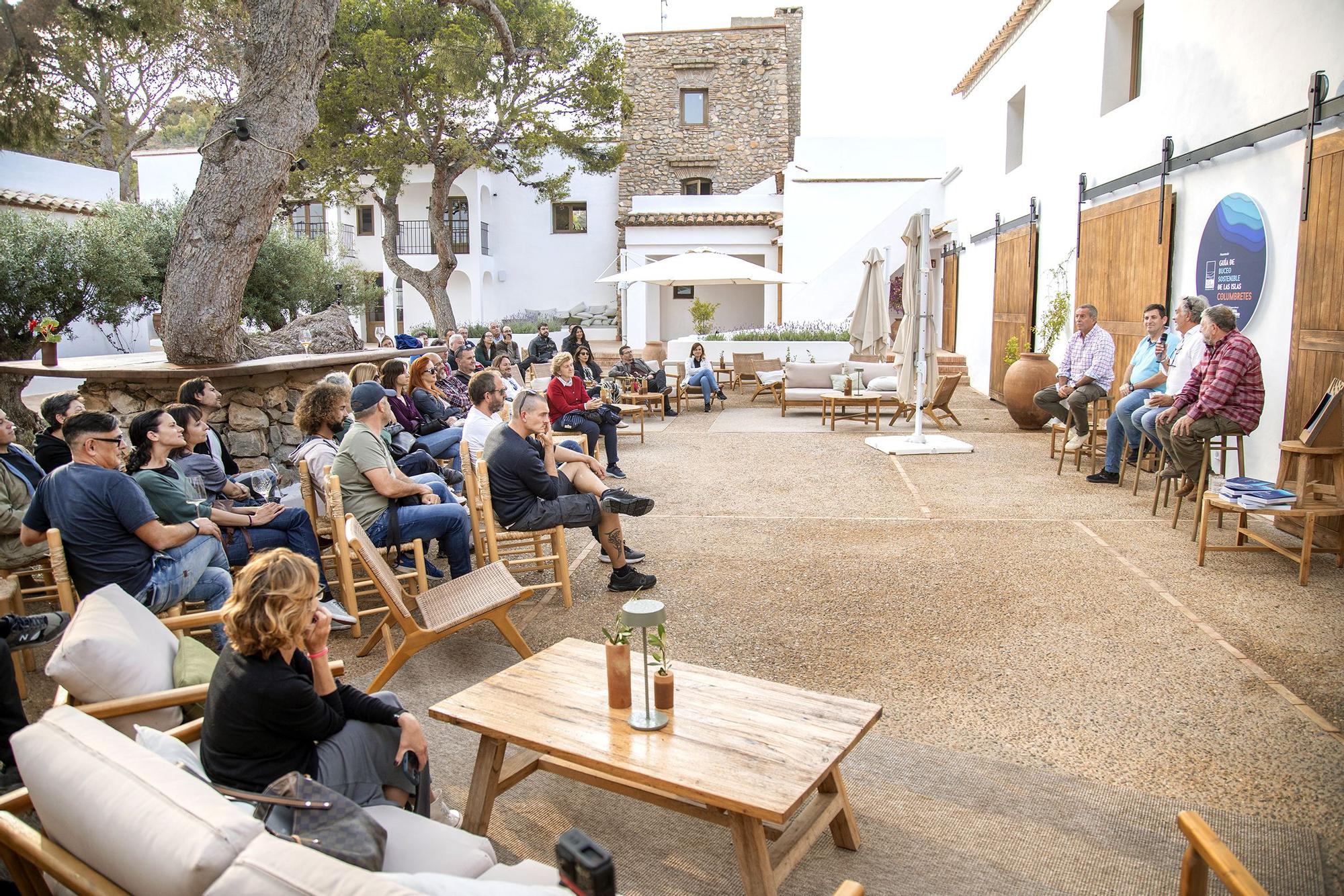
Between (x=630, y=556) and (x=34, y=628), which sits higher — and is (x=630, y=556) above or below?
below

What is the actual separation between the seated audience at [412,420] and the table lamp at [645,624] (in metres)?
5.05

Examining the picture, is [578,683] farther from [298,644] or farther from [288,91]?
[288,91]

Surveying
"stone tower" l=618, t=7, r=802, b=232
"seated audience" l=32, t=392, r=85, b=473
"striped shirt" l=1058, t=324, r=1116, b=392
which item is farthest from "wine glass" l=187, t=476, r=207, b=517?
"stone tower" l=618, t=7, r=802, b=232

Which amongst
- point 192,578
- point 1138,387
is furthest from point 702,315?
point 192,578

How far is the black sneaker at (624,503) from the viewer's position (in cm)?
509

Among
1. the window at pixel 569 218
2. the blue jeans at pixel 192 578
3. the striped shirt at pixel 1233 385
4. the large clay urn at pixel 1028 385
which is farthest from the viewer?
the window at pixel 569 218

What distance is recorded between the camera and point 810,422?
1259 cm

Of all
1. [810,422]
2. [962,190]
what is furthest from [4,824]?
[962,190]

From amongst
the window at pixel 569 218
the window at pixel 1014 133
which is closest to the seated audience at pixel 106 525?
the window at pixel 1014 133

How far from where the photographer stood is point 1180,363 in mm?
6992

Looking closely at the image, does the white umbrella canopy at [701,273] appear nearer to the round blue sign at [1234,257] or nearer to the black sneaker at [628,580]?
the round blue sign at [1234,257]

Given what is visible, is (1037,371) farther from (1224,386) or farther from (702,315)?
(702,315)

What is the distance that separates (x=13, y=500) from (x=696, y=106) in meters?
26.8

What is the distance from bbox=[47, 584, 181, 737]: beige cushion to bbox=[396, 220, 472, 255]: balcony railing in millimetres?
25458
